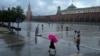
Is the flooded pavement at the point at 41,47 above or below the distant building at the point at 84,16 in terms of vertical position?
below

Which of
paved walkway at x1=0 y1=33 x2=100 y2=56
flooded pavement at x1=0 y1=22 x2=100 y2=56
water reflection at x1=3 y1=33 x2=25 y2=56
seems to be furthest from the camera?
water reflection at x1=3 y1=33 x2=25 y2=56

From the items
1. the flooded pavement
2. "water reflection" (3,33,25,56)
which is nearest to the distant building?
the flooded pavement

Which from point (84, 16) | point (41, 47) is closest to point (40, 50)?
point (41, 47)

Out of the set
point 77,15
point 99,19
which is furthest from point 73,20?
point 99,19

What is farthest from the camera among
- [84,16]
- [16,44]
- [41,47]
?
[84,16]

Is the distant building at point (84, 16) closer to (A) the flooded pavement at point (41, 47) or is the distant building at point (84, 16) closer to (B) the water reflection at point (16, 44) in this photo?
(A) the flooded pavement at point (41, 47)

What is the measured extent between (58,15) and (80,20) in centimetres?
3964

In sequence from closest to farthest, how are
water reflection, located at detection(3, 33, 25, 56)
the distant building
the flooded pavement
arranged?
the flooded pavement → water reflection, located at detection(3, 33, 25, 56) → the distant building

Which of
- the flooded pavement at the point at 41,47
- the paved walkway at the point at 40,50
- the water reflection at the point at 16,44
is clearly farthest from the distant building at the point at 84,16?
the paved walkway at the point at 40,50

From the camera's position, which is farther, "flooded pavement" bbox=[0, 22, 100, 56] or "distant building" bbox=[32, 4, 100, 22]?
"distant building" bbox=[32, 4, 100, 22]

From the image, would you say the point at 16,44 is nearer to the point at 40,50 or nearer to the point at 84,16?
the point at 40,50

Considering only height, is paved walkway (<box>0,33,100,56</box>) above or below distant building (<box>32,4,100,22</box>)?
below

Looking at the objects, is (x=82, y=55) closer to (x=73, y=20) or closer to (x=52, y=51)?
(x=52, y=51)

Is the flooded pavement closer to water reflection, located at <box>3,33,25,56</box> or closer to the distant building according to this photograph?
water reflection, located at <box>3,33,25,56</box>
